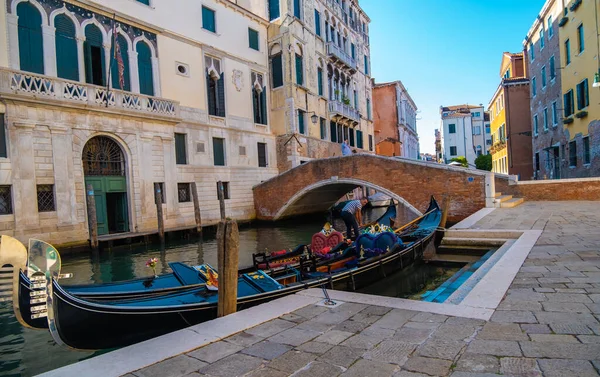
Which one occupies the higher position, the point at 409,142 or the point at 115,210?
the point at 409,142

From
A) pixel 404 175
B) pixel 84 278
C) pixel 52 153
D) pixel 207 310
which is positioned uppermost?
pixel 52 153

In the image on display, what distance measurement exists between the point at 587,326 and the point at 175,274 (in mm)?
3586

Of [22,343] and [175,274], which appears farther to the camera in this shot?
[175,274]

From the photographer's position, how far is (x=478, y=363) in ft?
5.84

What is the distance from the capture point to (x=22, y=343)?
3.77 meters

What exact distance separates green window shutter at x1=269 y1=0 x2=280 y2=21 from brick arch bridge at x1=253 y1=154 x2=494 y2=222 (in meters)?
6.99

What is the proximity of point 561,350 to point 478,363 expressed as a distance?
44cm

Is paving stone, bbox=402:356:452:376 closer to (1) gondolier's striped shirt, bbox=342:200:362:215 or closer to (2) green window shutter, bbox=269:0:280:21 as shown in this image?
(1) gondolier's striped shirt, bbox=342:200:362:215

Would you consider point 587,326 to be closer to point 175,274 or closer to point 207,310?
point 207,310

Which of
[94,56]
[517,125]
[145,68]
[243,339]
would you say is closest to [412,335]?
[243,339]

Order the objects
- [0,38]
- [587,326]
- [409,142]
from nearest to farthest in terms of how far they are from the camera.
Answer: [587,326], [0,38], [409,142]

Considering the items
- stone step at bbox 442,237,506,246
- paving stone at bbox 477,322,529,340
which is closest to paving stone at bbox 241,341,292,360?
paving stone at bbox 477,322,529,340

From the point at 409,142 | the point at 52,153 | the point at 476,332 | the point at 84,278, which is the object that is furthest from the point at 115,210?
the point at 409,142

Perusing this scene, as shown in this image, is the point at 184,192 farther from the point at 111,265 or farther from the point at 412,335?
the point at 412,335
